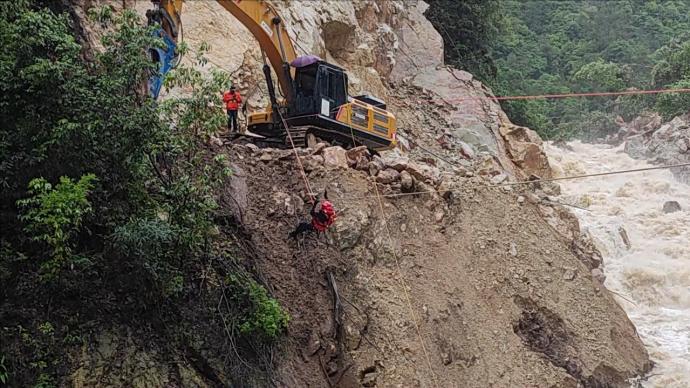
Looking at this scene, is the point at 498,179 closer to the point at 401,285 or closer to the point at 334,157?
the point at 334,157

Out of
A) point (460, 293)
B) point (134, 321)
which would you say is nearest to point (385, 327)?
point (460, 293)

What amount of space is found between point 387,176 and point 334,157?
0.97 meters

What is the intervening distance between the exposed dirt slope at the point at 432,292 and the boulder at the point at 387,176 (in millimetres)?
269

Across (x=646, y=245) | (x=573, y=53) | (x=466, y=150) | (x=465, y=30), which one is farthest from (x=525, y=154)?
(x=573, y=53)

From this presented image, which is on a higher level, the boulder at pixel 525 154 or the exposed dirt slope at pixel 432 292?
the boulder at pixel 525 154

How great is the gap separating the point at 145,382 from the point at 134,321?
2.24 feet

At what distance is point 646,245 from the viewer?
64.7ft

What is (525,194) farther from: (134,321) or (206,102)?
(134,321)

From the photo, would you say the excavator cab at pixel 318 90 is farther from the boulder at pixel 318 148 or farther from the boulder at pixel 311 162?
the boulder at pixel 311 162

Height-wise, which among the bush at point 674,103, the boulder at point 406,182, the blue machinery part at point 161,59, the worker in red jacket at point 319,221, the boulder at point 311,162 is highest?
the bush at point 674,103

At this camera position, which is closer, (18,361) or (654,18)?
(18,361)

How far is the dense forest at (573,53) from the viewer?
2881 centimetres

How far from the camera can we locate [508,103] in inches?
1105

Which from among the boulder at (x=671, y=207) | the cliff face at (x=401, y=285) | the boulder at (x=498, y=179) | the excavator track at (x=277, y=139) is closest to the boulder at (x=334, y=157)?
the cliff face at (x=401, y=285)
